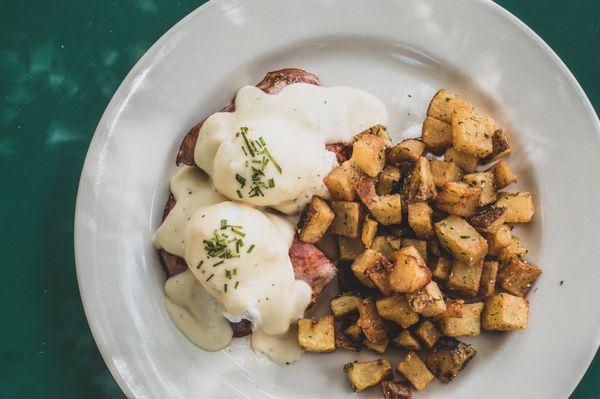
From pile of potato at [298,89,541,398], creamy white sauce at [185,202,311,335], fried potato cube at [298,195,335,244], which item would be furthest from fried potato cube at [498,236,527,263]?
creamy white sauce at [185,202,311,335]

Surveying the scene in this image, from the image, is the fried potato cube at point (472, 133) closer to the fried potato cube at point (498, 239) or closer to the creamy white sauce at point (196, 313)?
the fried potato cube at point (498, 239)

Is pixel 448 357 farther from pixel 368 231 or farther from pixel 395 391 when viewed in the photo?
pixel 368 231

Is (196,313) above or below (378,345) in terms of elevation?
below

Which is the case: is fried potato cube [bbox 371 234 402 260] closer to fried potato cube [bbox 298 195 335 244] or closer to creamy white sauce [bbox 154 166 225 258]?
fried potato cube [bbox 298 195 335 244]

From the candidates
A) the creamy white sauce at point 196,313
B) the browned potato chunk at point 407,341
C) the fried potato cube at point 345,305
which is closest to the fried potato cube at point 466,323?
the browned potato chunk at point 407,341

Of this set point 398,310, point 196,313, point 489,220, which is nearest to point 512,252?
point 489,220

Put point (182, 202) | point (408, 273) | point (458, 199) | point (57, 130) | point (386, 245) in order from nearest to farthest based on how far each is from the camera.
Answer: point (408, 273) → point (458, 199) → point (386, 245) → point (182, 202) → point (57, 130)

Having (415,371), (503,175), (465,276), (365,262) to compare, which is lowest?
(415,371)
